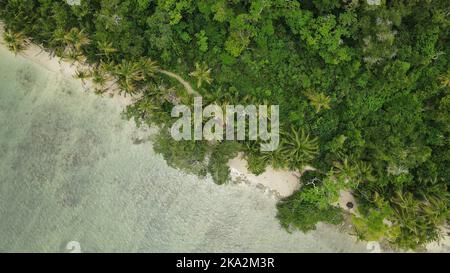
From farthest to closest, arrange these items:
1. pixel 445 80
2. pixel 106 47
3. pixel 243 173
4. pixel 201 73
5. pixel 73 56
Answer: pixel 243 173 → pixel 73 56 → pixel 201 73 → pixel 106 47 → pixel 445 80

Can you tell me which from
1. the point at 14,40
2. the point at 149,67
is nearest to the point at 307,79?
the point at 149,67

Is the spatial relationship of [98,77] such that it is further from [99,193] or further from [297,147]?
[297,147]

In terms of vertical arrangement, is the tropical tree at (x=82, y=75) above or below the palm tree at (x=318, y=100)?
above

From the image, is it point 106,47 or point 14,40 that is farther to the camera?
point 14,40

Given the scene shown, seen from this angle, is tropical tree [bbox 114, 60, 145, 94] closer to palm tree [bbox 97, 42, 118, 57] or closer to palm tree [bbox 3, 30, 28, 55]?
palm tree [bbox 97, 42, 118, 57]

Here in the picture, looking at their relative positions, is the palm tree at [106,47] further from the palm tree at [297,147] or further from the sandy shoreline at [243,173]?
the palm tree at [297,147]

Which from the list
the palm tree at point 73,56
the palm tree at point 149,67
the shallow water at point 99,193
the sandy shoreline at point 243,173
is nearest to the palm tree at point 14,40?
the sandy shoreline at point 243,173

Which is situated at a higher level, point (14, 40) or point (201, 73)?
point (14, 40)

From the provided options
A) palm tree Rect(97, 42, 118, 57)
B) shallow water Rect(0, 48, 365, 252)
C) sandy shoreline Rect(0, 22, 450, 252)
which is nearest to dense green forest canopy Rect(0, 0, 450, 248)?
palm tree Rect(97, 42, 118, 57)
